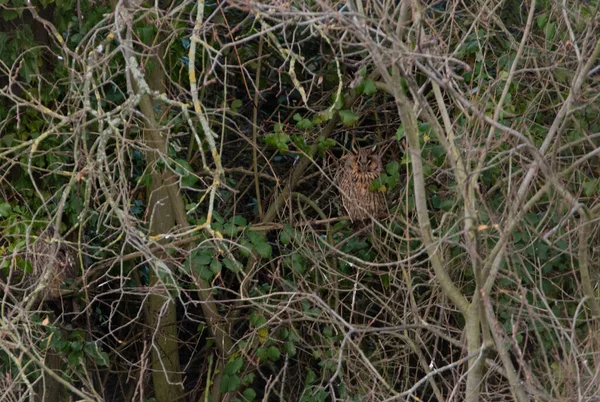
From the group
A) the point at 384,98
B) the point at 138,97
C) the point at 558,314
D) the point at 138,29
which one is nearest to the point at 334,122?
the point at 384,98

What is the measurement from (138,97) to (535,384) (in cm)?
174

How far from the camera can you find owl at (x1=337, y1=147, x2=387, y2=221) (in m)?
4.91

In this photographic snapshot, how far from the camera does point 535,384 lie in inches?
128

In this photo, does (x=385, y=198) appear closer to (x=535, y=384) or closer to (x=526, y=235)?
(x=526, y=235)

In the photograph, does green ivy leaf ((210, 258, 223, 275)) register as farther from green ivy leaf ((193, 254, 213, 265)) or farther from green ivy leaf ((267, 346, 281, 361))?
green ivy leaf ((267, 346, 281, 361))

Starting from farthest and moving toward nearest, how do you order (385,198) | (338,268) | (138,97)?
(338,268), (385,198), (138,97)

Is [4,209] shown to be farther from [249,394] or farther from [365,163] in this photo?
[365,163]

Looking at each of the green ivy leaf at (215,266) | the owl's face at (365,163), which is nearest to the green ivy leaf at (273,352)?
the green ivy leaf at (215,266)

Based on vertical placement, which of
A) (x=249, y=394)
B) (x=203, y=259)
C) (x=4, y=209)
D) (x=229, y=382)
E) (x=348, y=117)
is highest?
(x=348, y=117)

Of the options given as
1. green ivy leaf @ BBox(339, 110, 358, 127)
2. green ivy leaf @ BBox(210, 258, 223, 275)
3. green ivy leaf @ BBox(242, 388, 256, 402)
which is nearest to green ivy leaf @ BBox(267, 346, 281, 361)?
green ivy leaf @ BBox(242, 388, 256, 402)

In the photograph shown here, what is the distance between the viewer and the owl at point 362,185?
4914 millimetres

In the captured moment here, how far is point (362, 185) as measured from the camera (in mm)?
4910

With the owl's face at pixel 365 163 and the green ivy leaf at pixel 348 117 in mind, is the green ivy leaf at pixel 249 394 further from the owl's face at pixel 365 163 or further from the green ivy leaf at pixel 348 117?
the green ivy leaf at pixel 348 117

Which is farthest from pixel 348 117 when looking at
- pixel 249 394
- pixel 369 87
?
pixel 249 394
